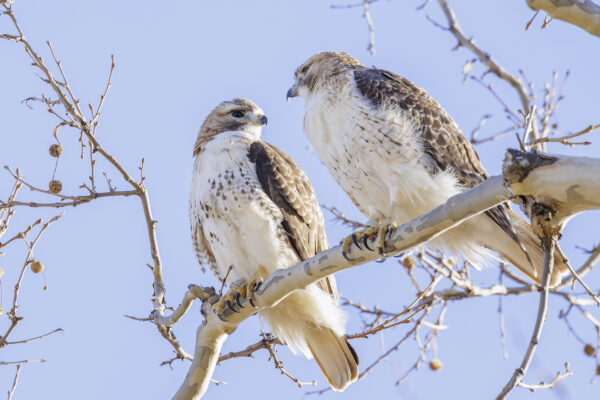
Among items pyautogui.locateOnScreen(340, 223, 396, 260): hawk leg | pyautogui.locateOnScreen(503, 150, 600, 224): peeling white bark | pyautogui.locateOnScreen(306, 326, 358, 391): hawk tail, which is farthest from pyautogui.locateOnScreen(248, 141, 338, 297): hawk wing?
pyautogui.locateOnScreen(503, 150, 600, 224): peeling white bark

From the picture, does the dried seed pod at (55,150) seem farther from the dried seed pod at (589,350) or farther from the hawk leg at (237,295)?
the dried seed pod at (589,350)

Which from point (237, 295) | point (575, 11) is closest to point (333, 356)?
point (237, 295)

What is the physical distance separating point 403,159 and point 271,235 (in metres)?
1.11

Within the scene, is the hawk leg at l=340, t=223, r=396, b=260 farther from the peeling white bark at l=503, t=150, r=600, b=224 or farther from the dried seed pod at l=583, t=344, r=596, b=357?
the dried seed pod at l=583, t=344, r=596, b=357

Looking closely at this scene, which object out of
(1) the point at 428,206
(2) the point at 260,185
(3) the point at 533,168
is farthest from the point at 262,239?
(3) the point at 533,168

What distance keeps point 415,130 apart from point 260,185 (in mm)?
1189

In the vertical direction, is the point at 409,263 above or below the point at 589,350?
above

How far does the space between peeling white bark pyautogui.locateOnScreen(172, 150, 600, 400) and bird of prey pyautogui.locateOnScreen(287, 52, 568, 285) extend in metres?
0.80

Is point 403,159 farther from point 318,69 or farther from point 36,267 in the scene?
point 36,267

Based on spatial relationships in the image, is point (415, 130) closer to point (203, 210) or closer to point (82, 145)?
point (203, 210)

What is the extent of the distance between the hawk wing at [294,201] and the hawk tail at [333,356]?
31cm

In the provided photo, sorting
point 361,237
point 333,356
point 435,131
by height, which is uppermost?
point 435,131

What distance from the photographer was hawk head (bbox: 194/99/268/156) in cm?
664

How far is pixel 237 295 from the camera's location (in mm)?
5012
